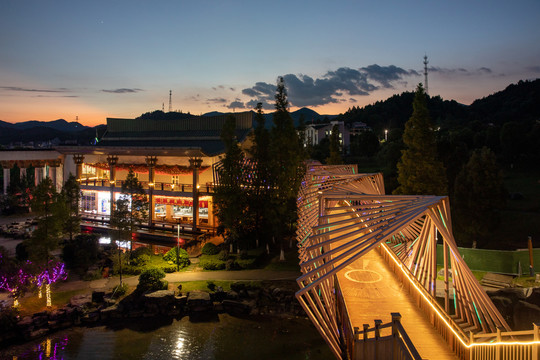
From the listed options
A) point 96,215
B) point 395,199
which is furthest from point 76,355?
point 96,215

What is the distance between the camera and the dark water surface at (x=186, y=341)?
16.9m

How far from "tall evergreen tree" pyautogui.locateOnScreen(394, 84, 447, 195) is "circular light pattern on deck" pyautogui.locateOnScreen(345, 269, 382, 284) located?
40.3ft

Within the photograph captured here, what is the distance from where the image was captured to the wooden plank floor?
969 centimetres

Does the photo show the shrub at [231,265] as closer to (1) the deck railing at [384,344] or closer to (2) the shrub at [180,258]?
(2) the shrub at [180,258]

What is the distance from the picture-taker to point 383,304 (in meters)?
12.3

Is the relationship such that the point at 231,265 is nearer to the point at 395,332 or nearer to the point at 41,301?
the point at 41,301

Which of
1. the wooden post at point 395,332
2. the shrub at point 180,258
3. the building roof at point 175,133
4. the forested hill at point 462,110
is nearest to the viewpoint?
the wooden post at point 395,332

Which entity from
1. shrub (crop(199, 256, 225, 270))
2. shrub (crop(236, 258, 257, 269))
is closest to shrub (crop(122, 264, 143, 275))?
shrub (crop(199, 256, 225, 270))

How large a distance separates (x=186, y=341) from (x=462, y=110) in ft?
371

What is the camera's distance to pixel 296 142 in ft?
96.4

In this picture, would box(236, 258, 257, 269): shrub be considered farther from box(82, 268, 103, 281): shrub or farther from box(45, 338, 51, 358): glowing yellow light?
box(45, 338, 51, 358): glowing yellow light

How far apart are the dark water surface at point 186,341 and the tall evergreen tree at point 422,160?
1291 centimetres

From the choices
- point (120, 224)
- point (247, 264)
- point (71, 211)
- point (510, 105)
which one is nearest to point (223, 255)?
point (247, 264)

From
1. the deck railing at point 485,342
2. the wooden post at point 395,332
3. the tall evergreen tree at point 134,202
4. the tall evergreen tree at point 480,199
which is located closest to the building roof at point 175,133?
the tall evergreen tree at point 134,202
